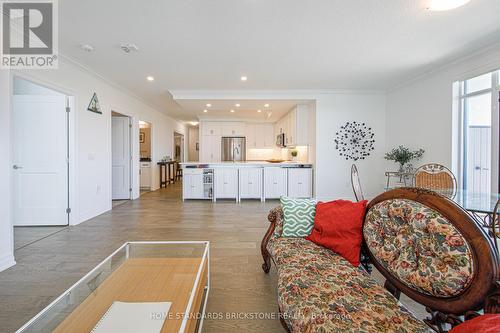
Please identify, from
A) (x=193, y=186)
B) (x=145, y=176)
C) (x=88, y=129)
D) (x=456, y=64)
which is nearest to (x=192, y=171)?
(x=193, y=186)

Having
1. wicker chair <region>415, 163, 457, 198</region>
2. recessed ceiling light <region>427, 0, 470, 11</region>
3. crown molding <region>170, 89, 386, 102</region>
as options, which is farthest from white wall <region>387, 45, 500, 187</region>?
recessed ceiling light <region>427, 0, 470, 11</region>

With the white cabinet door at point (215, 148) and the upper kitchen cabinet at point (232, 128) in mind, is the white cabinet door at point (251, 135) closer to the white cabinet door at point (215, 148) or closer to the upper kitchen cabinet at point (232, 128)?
the upper kitchen cabinet at point (232, 128)

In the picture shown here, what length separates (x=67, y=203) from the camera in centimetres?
359

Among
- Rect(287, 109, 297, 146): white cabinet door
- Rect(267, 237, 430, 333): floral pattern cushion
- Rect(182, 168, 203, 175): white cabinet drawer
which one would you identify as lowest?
Rect(267, 237, 430, 333): floral pattern cushion

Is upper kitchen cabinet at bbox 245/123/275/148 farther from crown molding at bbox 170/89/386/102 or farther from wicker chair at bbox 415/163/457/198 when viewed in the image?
wicker chair at bbox 415/163/457/198

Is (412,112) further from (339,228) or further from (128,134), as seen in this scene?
(128,134)

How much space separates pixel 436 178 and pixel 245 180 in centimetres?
369

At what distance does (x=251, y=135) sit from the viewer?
8.50 m

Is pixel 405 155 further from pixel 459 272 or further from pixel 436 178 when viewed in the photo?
pixel 459 272

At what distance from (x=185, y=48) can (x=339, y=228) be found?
3.02m

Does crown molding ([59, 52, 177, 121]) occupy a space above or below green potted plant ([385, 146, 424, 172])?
above

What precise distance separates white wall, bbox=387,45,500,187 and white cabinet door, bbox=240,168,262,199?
315 cm

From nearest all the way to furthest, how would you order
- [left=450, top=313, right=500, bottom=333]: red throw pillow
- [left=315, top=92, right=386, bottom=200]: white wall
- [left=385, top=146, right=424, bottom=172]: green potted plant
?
[left=450, top=313, right=500, bottom=333]: red throw pillow < [left=385, top=146, right=424, bottom=172]: green potted plant < [left=315, top=92, right=386, bottom=200]: white wall

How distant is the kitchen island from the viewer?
5551mm
